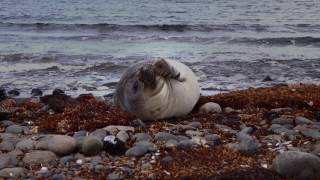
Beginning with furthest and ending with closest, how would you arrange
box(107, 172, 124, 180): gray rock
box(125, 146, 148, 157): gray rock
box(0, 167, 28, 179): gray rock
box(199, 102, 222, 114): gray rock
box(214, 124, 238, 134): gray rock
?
box(199, 102, 222, 114): gray rock < box(214, 124, 238, 134): gray rock < box(125, 146, 148, 157): gray rock < box(0, 167, 28, 179): gray rock < box(107, 172, 124, 180): gray rock

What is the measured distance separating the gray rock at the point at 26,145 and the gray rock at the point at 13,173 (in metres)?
0.76

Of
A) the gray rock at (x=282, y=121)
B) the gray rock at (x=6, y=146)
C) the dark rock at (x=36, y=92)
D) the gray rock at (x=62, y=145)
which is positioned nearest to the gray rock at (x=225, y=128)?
the gray rock at (x=282, y=121)

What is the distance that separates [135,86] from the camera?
24.9ft

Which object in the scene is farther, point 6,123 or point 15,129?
point 6,123

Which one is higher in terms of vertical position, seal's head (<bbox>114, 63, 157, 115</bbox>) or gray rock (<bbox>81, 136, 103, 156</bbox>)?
seal's head (<bbox>114, 63, 157, 115</bbox>)

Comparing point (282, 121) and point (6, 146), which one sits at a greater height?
point (6, 146)

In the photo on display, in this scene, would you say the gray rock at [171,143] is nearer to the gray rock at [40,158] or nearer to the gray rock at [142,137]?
the gray rock at [142,137]

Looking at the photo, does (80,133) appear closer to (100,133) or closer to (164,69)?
(100,133)

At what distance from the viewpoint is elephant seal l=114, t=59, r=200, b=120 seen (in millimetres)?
7547

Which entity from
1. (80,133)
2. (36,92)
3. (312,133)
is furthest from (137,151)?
(36,92)

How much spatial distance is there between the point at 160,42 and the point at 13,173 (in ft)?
60.2

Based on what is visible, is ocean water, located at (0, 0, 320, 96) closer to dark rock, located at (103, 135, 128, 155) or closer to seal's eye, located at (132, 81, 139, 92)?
seal's eye, located at (132, 81, 139, 92)

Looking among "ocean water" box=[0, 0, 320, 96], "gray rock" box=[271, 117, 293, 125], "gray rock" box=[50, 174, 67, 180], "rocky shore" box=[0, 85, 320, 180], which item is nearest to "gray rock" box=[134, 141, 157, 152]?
"rocky shore" box=[0, 85, 320, 180]

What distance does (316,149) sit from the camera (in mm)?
5949
